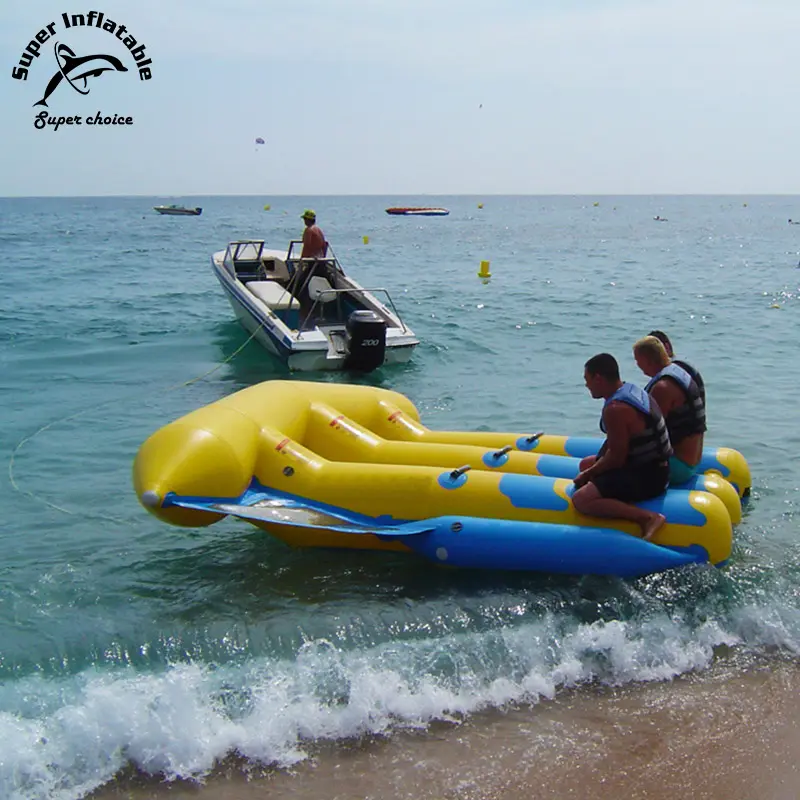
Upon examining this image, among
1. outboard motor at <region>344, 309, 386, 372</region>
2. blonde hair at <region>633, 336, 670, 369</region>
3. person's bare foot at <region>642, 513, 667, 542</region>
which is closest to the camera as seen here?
person's bare foot at <region>642, 513, 667, 542</region>

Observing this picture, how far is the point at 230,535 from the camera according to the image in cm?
605

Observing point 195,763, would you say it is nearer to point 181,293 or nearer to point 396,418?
point 396,418

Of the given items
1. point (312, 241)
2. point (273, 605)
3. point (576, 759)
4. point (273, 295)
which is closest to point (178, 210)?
point (273, 295)

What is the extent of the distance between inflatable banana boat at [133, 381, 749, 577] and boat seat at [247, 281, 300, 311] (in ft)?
20.2

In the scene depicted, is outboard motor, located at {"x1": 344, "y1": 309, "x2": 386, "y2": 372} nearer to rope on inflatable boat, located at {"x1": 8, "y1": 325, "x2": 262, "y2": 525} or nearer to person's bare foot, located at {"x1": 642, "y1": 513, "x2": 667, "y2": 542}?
rope on inflatable boat, located at {"x1": 8, "y1": 325, "x2": 262, "y2": 525}

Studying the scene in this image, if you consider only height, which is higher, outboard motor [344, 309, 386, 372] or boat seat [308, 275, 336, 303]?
boat seat [308, 275, 336, 303]

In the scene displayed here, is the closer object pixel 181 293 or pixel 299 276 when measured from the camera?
pixel 299 276

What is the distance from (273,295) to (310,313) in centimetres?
188

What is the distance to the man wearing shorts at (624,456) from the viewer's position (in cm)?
481

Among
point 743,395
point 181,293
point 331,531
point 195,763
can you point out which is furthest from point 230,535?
point 181,293

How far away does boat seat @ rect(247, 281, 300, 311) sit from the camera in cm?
1198

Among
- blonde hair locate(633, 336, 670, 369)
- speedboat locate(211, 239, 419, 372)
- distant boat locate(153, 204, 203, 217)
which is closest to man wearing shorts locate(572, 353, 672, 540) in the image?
blonde hair locate(633, 336, 670, 369)

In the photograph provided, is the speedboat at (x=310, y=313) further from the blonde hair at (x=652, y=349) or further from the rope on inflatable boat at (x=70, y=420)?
the blonde hair at (x=652, y=349)

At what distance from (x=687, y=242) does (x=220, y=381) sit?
33.7 meters
